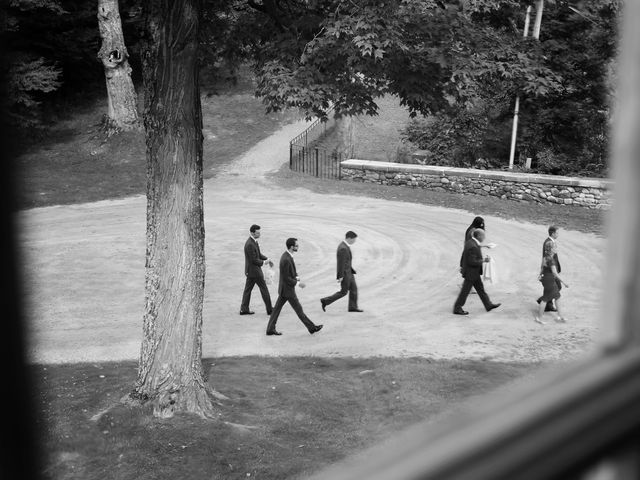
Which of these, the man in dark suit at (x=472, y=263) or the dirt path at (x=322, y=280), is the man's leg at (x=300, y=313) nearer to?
the dirt path at (x=322, y=280)

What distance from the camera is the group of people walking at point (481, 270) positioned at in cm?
1325

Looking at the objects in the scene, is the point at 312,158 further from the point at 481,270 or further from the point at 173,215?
the point at 173,215

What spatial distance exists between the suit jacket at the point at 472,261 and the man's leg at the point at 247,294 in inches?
146

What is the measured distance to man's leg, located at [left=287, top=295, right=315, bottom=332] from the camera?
12523mm

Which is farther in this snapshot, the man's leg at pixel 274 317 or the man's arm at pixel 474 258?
the man's arm at pixel 474 258

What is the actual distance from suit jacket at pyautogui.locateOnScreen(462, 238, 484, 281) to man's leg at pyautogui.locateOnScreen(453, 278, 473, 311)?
0.37ft

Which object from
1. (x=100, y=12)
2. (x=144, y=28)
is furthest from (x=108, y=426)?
(x=100, y=12)

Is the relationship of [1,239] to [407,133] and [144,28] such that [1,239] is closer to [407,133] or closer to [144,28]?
[144,28]

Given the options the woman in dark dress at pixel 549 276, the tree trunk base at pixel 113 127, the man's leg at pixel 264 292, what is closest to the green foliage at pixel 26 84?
the tree trunk base at pixel 113 127

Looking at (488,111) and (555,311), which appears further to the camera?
(488,111)

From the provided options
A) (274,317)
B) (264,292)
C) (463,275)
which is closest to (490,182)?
(463,275)

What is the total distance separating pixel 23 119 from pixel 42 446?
94.6 ft

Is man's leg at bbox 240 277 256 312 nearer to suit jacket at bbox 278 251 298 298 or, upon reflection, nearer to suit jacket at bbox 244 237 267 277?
suit jacket at bbox 244 237 267 277

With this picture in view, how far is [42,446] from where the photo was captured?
25.4 inches
